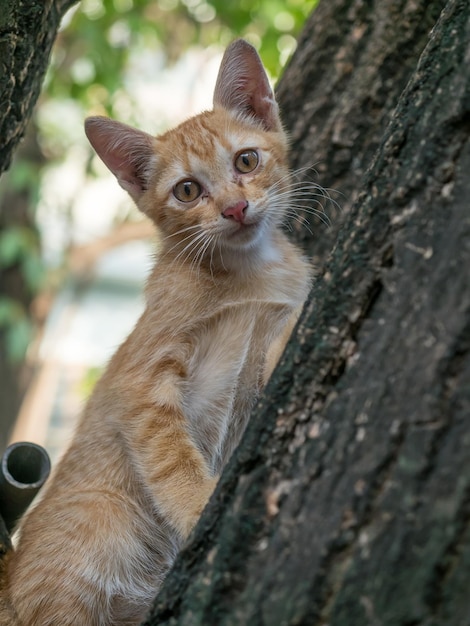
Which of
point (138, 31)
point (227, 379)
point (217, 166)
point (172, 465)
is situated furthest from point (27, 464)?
point (138, 31)

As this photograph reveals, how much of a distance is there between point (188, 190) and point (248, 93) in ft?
2.06

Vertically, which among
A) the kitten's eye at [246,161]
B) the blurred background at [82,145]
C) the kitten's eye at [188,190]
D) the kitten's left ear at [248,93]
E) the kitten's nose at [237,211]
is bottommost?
the blurred background at [82,145]

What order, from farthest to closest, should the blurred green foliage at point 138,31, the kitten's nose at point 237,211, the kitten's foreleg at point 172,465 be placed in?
the blurred green foliage at point 138,31
the kitten's nose at point 237,211
the kitten's foreleg at point 172,465

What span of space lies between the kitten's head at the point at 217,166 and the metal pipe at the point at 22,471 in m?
0.96

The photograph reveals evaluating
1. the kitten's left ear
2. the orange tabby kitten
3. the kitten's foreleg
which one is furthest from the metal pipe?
the kitten's left ear

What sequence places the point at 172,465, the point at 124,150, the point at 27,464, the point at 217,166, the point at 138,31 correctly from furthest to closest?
1. the point at 138,31
2. the point at 124,150
3. the point at 217,166
4. the point at 27,464
5. the point at 172,465

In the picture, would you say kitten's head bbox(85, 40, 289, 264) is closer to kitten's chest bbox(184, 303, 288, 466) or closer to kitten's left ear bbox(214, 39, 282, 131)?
kitten's left ear bbox(214, 39, 282, 131)

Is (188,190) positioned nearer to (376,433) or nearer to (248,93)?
(248,93)

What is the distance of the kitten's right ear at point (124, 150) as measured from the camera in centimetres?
337

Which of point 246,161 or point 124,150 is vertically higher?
point 246,161

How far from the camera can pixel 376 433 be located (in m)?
1.54

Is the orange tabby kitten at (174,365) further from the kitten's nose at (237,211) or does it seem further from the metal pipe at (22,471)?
the metal pipe at (22,471)

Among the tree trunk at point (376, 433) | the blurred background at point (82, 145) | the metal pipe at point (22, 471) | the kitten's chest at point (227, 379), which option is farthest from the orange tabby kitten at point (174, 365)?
the blurred background at point (82, 145)

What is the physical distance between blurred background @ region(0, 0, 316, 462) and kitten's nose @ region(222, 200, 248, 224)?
1908mm
